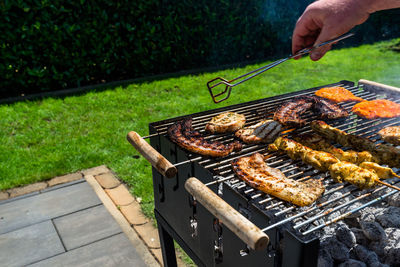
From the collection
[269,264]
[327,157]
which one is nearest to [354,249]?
[327,157]

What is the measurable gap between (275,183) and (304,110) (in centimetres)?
127

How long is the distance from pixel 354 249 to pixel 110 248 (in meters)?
2.38

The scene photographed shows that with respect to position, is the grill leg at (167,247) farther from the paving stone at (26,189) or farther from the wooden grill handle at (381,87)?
the wooden grill handle at (381,87)

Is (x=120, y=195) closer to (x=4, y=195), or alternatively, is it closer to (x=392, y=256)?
(x=4, y=195)

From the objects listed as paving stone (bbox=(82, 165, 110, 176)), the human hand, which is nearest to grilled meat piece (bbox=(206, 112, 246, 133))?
the human hand

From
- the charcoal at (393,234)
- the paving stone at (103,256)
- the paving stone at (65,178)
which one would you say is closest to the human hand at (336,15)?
the charcoal at (393,234)

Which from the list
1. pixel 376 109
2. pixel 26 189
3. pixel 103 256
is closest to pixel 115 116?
pixel 26 189

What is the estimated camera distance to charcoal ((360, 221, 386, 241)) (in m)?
2.33

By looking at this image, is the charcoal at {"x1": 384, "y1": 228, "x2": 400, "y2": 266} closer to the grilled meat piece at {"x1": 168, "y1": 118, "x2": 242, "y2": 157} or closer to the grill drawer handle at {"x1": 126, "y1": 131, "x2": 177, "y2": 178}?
the grilled meat piece at {"x1": 168, "y1": 118, "x2": 242, "y2": 157}

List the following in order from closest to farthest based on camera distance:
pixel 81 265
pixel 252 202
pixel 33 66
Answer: pixel 252 202 → pixel 81 265 → pixel 33 66

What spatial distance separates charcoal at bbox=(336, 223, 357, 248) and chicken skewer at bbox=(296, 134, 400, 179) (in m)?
0.40

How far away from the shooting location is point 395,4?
2725 mm

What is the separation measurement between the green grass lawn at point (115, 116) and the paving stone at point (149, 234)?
27 cm

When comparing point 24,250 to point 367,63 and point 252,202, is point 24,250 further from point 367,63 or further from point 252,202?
point 367,63
